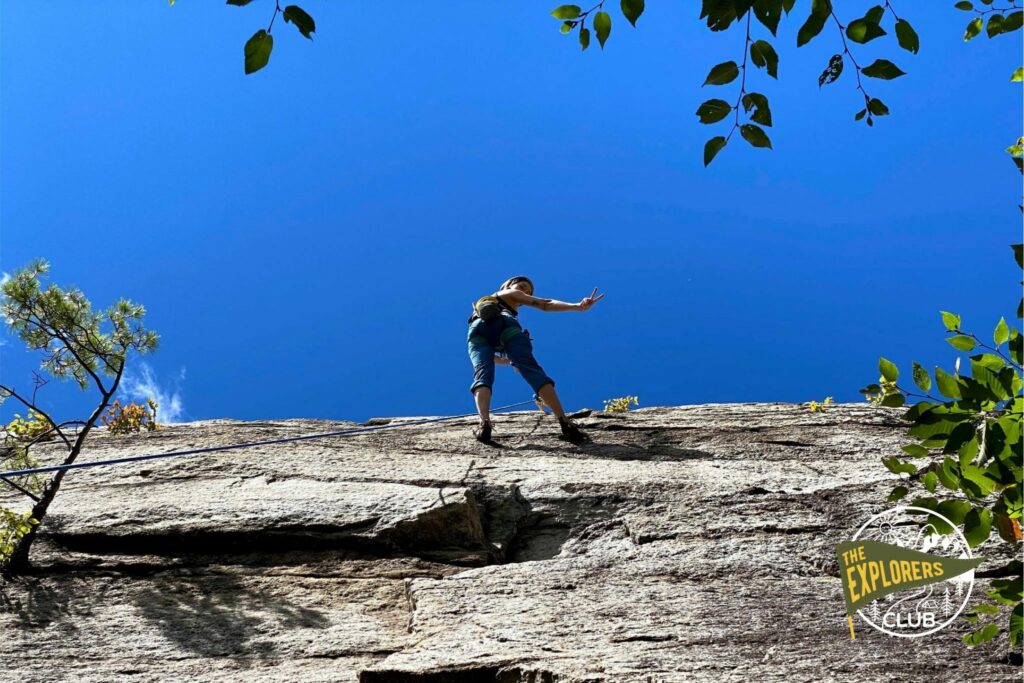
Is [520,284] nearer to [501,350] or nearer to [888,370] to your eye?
[501,350]

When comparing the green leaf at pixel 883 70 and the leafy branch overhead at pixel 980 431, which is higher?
the green leaf at pixel 883 70

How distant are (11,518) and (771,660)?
16.6 ft

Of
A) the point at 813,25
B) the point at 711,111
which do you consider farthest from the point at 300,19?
the point at 813,25

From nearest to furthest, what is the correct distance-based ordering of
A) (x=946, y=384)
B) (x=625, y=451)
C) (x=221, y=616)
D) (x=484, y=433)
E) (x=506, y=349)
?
(x=946, y=384) → (x=221, y=616) → (x=625, y=451) → (x=484, y=433) → (x=506, y=349)

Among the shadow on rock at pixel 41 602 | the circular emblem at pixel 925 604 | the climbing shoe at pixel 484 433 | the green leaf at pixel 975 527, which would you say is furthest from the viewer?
the climbing shoe at pixel 484 433

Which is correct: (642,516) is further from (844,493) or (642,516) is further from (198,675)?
(198,675)

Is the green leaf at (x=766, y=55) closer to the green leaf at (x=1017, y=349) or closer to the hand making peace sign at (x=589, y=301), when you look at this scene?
the green leaf at (x=1017, y=349)

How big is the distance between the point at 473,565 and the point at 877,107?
4.07 meters

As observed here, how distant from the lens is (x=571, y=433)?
25.7 ft

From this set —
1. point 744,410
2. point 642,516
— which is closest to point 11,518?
point 642,516

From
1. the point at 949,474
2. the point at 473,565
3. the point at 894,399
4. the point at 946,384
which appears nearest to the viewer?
the point at 946,384

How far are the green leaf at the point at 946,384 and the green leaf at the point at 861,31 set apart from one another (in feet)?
3.89

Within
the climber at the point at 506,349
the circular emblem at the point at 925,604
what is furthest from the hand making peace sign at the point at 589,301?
the circular emblem at the point at 925,604

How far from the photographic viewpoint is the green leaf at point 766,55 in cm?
245
